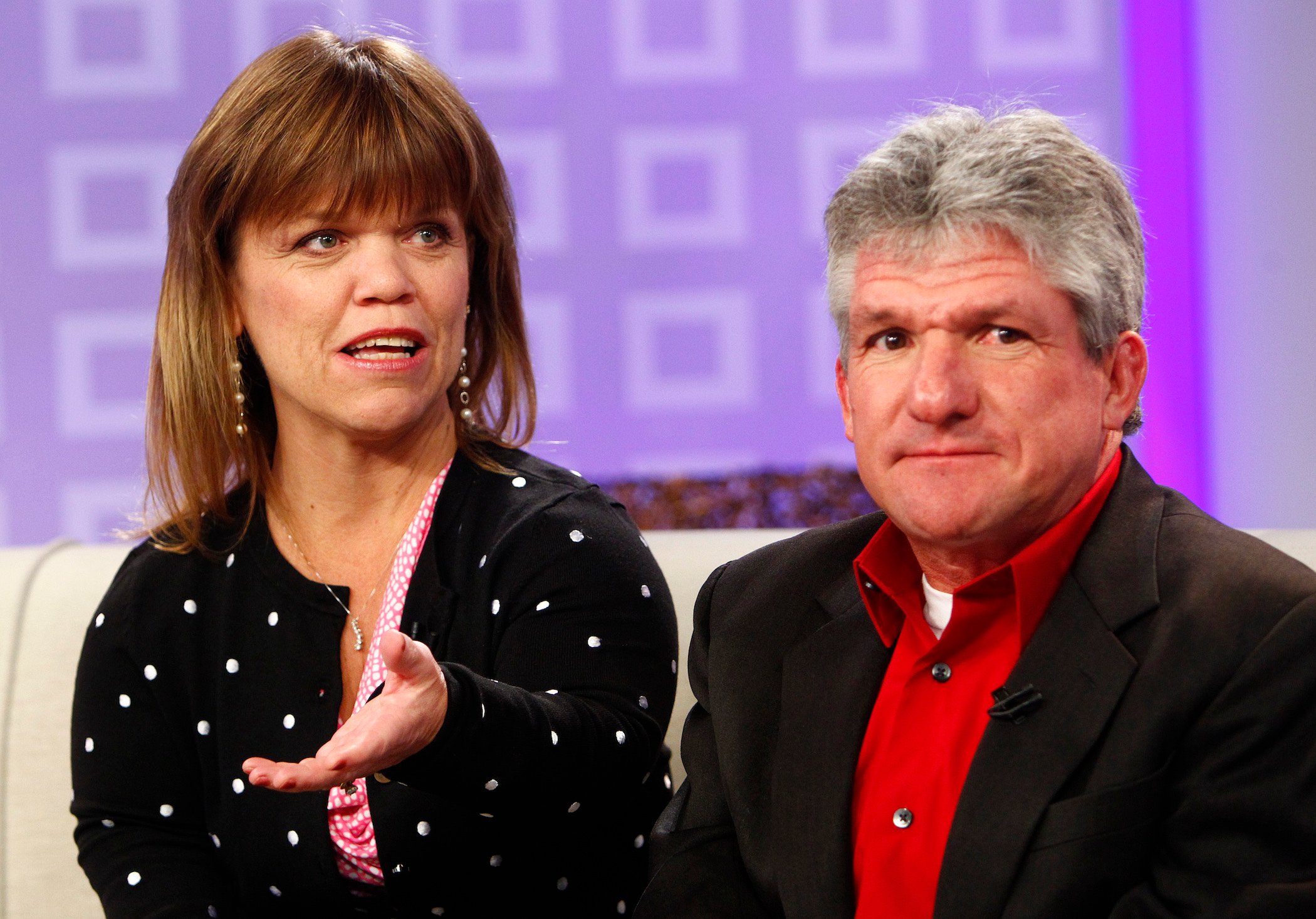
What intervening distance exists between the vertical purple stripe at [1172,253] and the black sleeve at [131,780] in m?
3.59

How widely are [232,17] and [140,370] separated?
140cm

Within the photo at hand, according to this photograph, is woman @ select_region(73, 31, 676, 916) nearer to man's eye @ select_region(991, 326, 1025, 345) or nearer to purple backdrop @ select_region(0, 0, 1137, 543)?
man's eye @ select_region(991, 326, 1025, 345)

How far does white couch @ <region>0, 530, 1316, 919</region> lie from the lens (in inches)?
85.4

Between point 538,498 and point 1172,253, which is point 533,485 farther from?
point 1172,253

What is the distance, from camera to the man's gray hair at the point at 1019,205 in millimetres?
1276

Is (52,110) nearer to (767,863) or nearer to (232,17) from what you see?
(232,17)

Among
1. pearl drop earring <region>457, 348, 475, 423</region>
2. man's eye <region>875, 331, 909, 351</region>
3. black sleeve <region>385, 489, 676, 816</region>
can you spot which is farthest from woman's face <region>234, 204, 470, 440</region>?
man's eye <region>875, 331, 909, 351</region>

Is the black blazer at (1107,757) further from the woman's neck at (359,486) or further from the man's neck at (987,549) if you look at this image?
the woman's neck at (359,486)

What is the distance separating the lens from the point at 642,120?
5.12 meters

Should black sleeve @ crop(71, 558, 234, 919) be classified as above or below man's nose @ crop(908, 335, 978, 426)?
Result: below

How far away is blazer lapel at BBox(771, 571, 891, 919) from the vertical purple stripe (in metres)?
3.42

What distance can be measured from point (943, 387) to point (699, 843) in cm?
59

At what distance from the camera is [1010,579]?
135 centimetres

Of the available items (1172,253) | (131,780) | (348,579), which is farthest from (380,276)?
(1172,253)
